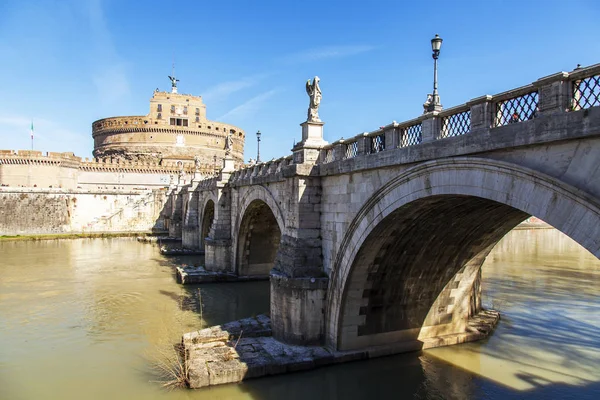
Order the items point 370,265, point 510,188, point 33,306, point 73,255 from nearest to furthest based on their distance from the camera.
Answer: point 510,188, point 370,265, point 33,306, point 73,255

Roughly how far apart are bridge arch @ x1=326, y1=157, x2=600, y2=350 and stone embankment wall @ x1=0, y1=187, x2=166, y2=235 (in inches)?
1594

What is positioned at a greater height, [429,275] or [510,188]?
[510,188]

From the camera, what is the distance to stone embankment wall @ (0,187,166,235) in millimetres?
44781

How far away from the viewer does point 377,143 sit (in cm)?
1051

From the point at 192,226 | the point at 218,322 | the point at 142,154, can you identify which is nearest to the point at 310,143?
the point at 218,322

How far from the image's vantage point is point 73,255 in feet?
105

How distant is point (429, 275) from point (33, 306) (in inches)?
620

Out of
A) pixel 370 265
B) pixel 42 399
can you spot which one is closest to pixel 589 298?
pixel 370 265

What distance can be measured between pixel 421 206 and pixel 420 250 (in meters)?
2.64

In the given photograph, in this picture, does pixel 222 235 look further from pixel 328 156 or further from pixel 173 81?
pixel 173 81

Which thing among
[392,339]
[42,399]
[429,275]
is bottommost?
[42,399]

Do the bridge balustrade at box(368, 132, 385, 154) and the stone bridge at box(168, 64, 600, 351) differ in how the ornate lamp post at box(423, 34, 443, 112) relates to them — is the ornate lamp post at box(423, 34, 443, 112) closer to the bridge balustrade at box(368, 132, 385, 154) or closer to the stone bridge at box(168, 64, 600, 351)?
the stone bridge at box(168, 64, 600, 351)

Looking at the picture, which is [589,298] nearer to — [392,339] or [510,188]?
[392,339]

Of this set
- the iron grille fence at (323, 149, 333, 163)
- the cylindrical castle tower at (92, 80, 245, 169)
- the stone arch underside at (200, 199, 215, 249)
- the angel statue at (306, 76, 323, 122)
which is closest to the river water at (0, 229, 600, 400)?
the iron grille fence at (323, 149, 333, 163)
